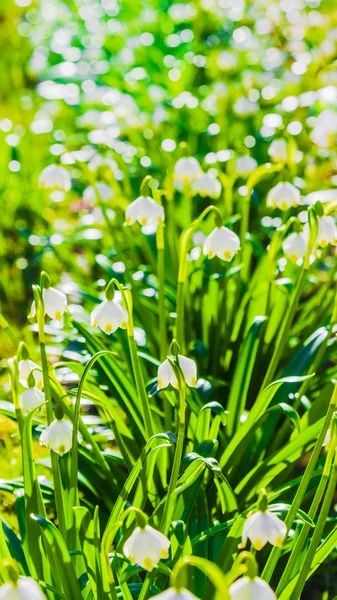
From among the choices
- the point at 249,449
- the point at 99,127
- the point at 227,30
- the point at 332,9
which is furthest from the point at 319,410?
the point at 332,9

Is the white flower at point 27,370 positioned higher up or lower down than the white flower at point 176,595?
lower down

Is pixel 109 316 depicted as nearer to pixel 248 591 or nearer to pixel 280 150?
pixel 248 591

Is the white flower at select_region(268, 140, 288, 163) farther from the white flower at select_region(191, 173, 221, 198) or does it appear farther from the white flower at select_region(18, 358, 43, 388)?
the white flower at select_region(18, 358, 43, 388)

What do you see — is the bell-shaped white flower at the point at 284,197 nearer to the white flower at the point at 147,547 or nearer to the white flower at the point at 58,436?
the white flower at the point at 58,436

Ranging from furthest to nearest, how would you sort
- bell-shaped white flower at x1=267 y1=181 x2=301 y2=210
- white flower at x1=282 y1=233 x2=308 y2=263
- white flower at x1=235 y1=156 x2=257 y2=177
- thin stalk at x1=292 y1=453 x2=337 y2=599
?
white flower at x1=235 y1=156 x2=257 y2=177
bell-shaped white flower at x1=267 y1=181 x2=301 y2=210
white flower at x1=282 y1=233 x2=308 y2=263
thin stalk at x1=292 y1=453 x2=337 y2=599

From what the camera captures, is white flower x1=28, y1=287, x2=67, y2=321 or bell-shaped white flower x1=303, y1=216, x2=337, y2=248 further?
bell-shaped white flower x1=303, y1=216, x2=337, y2=248

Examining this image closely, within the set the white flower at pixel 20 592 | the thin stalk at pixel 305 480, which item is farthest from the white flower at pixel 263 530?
the white flower at pixel 20 592

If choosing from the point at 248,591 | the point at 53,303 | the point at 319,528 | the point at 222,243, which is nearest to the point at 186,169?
the point at 222,243

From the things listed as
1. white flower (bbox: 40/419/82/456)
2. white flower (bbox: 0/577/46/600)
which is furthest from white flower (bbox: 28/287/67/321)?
white flower (bbox: 0/577/46/600)
